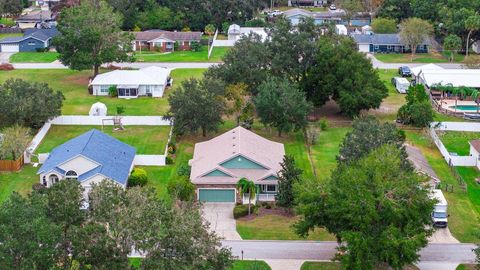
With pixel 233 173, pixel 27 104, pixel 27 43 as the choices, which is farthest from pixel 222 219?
pixel 27 43

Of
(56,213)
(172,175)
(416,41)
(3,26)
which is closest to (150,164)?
(172,175)

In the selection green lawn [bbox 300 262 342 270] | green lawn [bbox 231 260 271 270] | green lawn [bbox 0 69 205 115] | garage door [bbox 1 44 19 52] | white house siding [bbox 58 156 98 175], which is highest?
garage door [bbox 1 44 19 52]

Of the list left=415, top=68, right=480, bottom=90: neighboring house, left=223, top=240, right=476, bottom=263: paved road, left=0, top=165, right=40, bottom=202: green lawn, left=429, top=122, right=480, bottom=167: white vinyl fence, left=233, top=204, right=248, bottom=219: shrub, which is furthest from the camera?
left=415, top=68, right=480, bottom=90: neighboring house

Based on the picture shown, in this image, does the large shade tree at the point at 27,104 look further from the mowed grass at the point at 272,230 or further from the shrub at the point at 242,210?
the mowed grass at the point at 272,230

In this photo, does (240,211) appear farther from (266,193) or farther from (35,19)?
(35,19)

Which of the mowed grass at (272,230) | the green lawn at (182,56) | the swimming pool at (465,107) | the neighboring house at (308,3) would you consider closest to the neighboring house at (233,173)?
the mowed grass at (272,230)

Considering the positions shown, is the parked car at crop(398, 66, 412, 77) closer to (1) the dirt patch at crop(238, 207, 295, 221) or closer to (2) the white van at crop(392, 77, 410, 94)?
(2) the white van at crop(392, 77, 410, 94)

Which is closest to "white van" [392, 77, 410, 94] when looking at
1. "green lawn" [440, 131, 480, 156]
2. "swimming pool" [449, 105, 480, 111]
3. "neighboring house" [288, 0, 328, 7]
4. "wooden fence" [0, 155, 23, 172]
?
"swimming pool" [449, 105, 480, 111]
